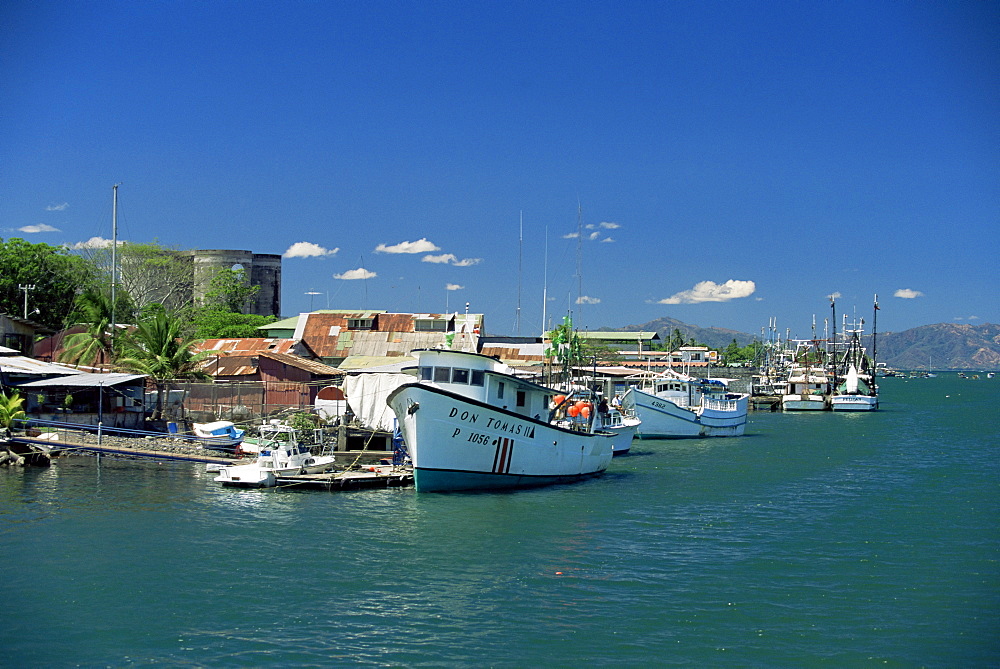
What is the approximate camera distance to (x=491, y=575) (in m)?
22.0

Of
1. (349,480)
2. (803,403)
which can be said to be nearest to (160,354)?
(349,480)

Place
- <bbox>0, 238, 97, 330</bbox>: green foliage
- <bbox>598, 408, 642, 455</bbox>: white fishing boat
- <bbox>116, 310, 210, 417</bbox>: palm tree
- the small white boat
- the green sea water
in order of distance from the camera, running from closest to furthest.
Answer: the green sea water < the small white boat < <bbox>116, 310, 210, 417</bbox>: palm tree < <bbox>598, 408, 642, 455</bbox>: white fishing boat < <bbox>0, 238, 97, 330</bbox>: green foliage

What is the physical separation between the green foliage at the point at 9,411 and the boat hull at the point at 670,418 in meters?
37.0

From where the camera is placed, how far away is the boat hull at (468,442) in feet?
101

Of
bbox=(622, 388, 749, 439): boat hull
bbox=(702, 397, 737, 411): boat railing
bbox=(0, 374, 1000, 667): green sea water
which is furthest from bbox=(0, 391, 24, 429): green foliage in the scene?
bbox=(702, 397, 737, 411): boat railing

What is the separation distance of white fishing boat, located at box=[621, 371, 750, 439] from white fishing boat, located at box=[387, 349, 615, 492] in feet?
82.9

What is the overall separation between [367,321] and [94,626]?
157 ft

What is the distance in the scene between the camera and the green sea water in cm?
1727

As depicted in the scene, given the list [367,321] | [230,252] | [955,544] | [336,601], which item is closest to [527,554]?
[336,601]

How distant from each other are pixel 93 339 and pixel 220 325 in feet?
102

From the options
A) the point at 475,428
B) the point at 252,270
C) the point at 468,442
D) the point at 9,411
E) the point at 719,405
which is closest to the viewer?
the point at 475,428

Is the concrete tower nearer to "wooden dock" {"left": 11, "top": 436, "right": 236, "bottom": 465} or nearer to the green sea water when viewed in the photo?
"wooden dock" {"left": 11, "top": 436, "right": 236, "bottom": 465}

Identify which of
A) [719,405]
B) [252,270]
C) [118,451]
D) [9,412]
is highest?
[252,270]

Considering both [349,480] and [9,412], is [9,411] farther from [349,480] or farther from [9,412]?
[349,480]
